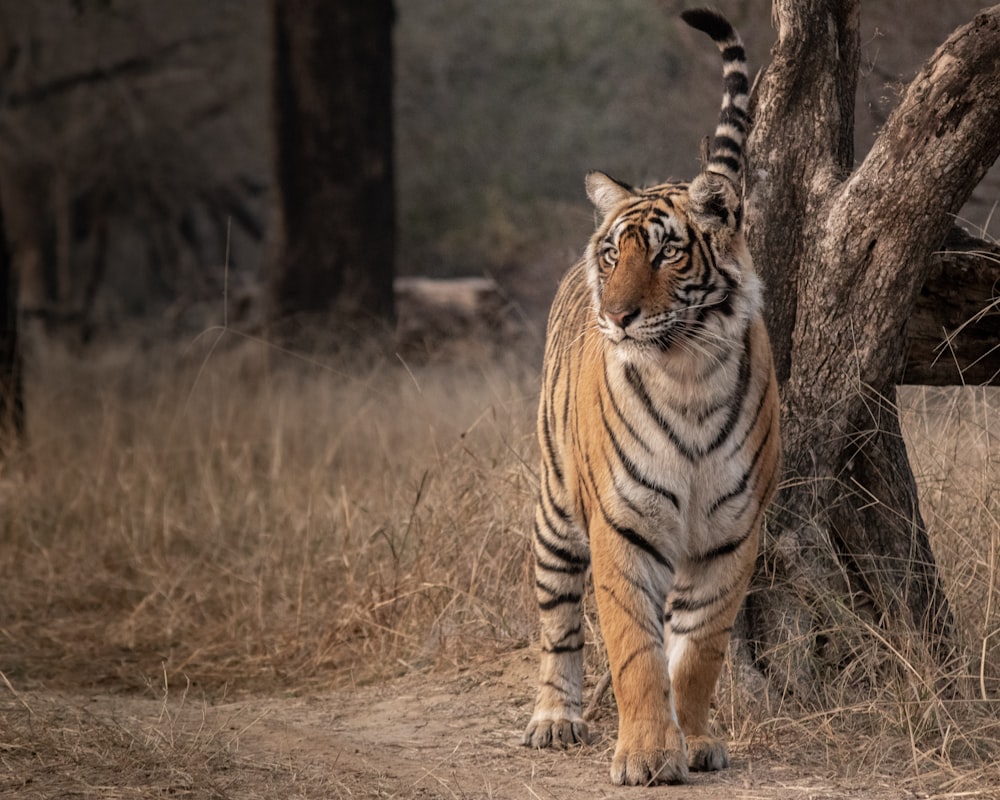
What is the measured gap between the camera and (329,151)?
11.6 meters

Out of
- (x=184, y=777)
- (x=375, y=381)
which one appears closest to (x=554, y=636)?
(x=184, y=777)

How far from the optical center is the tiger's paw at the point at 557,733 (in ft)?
13.4

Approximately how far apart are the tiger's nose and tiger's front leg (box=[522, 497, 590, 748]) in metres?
0.90

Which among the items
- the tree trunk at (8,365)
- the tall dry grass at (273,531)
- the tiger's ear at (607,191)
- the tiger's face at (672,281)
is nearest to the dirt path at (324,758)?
the tall dry grass at (273,531)

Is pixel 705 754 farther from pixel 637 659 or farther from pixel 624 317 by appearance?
pixel 624 317

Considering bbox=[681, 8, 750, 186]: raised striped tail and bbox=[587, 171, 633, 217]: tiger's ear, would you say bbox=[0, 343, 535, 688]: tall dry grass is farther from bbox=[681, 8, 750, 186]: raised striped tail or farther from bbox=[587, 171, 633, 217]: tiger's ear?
bbox=[681, 8, 750, 186]: raised striped tail

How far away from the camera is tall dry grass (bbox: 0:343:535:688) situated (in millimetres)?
5293

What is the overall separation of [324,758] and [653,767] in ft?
3.09

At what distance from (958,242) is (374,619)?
258 centimetres

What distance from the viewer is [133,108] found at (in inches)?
822

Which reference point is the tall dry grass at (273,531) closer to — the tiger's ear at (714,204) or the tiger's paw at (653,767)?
the tiger's paw at (653,767)

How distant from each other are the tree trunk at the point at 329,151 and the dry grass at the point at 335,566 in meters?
2.54

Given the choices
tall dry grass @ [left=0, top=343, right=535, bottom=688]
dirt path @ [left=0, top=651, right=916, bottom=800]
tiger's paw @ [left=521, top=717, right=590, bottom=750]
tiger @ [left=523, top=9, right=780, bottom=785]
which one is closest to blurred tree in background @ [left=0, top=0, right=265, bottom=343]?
tall dry grass @ [left=0, top=343, right=535, bottom=688]

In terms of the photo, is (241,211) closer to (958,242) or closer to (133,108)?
(133,108)
